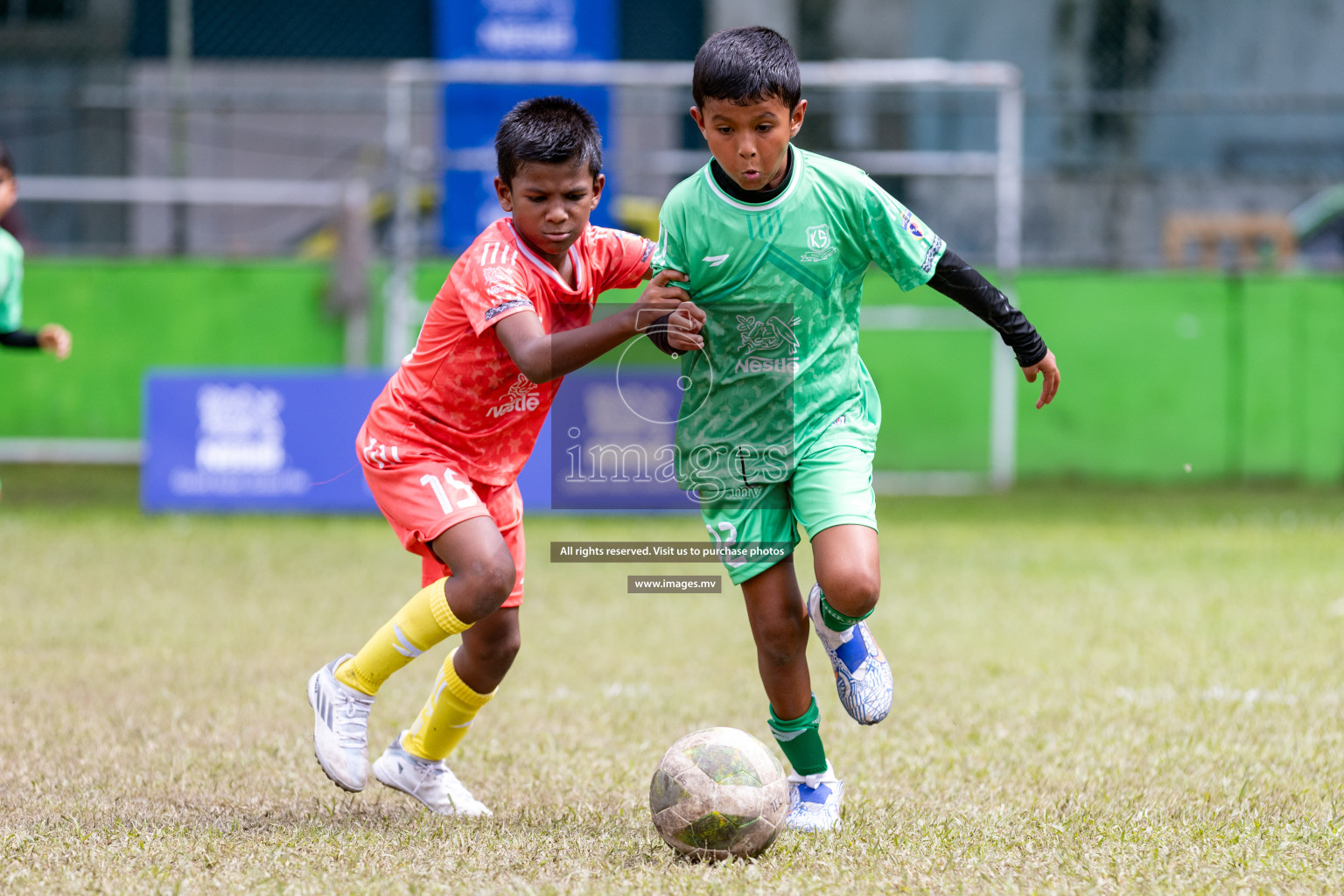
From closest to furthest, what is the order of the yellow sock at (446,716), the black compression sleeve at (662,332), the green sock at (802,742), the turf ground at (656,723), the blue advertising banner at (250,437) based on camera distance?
1. the turf ground at (656,723)
2. the black compression sleeve at (662,332)
3. the green sock at (802,742)
4. the yellow sock at (446,716)
5. the blue advertising banner at (250,437)

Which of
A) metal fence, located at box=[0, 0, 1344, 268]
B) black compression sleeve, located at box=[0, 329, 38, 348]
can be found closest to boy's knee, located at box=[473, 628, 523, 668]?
black compression sleeve, located at box=[0, 329, 38, 348]

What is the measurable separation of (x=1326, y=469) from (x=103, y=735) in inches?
438

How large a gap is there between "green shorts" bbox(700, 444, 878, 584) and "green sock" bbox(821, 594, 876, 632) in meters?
0.17

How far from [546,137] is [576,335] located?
514 mm

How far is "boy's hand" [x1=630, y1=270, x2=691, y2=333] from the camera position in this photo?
11.5 feet

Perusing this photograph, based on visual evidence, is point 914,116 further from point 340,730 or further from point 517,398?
point 340,730

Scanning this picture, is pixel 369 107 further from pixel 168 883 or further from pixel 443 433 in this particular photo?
pixel 168 883

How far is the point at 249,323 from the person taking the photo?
1303 centimetres

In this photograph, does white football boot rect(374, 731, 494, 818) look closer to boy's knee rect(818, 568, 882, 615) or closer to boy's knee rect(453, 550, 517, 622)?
boy's knee rect(453, 550, 517, 622)

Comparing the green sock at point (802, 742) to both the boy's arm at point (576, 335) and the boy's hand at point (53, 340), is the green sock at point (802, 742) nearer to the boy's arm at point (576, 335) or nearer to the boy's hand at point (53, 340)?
the boy's arm at point (576, 335)

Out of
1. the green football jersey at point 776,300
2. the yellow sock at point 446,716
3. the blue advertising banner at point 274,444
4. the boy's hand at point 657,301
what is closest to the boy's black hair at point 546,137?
the green football jersey at point 776,300

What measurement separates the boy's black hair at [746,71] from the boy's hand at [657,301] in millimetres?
439

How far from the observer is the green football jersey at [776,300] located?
3.76m

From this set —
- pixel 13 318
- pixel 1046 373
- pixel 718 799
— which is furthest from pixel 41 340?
pixel 1046 373
